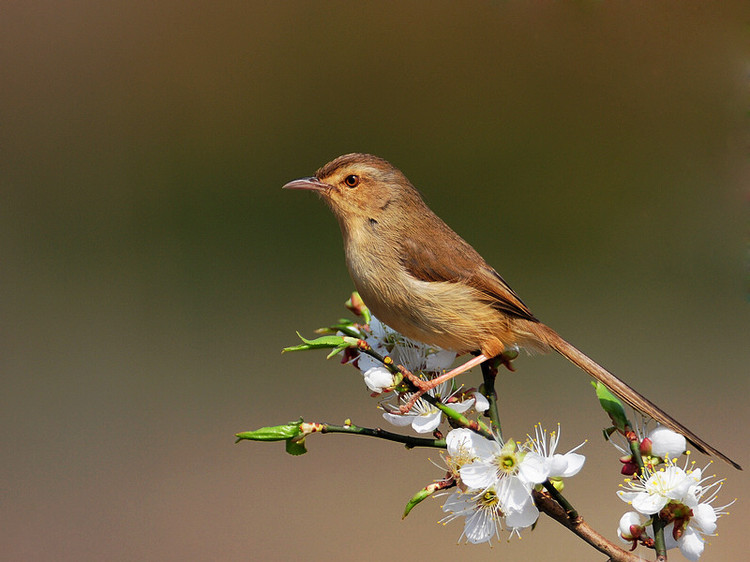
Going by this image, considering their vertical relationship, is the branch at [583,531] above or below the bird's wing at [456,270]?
below

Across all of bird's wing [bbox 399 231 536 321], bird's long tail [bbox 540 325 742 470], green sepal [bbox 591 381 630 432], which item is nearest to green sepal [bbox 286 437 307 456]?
green sepal [bbox 591 381 630 432]

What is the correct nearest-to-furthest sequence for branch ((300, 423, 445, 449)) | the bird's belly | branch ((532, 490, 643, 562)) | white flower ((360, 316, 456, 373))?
branch ((532, 490, 643, 562)) < branch ((300, 423, 445, 449)) < white flower ((360, 316, 456, 373)) < the bird's belly

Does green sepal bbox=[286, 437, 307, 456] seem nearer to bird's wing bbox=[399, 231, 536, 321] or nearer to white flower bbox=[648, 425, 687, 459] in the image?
white flower bbox=[648, 425, 687, 459]

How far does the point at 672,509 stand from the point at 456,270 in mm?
968

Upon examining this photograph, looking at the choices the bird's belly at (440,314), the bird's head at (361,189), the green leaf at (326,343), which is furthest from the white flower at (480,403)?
the bird's head at (361,189)

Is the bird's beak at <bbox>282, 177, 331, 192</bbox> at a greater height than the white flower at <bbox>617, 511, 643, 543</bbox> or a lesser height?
greater

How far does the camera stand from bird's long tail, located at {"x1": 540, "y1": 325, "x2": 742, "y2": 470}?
3.43ft

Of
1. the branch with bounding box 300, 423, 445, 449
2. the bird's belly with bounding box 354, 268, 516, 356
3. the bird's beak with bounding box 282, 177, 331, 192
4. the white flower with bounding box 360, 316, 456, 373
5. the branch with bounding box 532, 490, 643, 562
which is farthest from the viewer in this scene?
the bird's beak with bounding box 282, 177, 331, 192

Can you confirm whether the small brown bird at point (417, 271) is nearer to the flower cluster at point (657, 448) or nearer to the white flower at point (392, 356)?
the white flower at point (392, 356)

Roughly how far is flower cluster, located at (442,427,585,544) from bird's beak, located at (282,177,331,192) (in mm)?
943

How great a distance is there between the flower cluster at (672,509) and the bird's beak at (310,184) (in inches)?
43.3

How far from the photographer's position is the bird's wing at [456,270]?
180cm

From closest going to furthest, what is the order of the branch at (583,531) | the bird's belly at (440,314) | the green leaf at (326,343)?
the branch at (583,531)
the green leaf at (326,343)
the bird's belly at (440,314)

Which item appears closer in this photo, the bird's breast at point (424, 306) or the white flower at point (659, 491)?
the white flower at point (659, 491)
